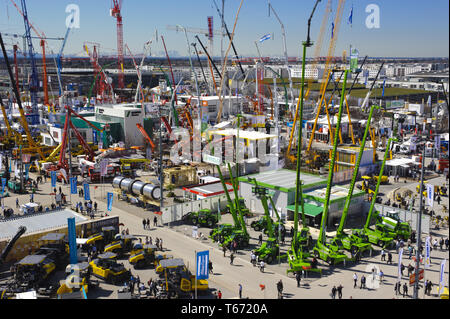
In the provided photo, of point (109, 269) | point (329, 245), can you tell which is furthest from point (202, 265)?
point (329, 245)

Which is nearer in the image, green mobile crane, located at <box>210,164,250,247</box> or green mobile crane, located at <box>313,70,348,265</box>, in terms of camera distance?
green mobile crane, located at <box>313,70,348,265</box>

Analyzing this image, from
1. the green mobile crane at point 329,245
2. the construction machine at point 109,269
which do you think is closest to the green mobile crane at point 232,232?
the green mobile crane at point 329,245

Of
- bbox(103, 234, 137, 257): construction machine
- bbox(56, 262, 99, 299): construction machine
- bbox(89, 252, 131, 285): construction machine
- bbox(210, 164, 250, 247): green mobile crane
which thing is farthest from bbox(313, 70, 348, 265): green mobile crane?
bbox(56, 262, 99, 299): construction machine

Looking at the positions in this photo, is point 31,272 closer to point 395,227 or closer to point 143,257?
point 143,257

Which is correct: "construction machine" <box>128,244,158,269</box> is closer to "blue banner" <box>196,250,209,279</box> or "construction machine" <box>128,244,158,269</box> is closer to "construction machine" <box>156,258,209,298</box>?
"construction machine" <box>156,258,209,298</box>

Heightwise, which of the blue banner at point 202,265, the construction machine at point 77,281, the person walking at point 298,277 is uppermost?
the blue banner at point 202,265

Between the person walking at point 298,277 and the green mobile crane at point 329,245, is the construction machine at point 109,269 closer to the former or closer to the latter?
the person walking at point 298,277
